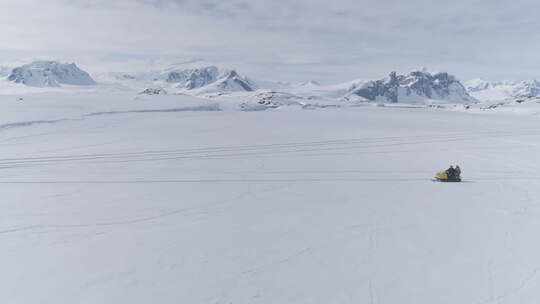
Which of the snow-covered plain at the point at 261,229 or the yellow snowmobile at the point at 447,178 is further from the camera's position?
the yellow snowmobile at the point at 447,178

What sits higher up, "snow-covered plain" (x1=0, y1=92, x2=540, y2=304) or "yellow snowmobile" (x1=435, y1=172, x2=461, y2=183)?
"yellow snowmobile" (x1=435, y1=172, x2=461, y2=183)

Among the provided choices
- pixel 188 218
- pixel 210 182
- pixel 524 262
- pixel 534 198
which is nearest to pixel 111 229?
pixel 188 218

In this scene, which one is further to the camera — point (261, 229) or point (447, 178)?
point (447, 178)

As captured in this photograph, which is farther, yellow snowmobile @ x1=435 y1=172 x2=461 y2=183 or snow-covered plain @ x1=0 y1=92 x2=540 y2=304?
yellow snowmobile @ x1=435 y1=172 x2=461 y2=183

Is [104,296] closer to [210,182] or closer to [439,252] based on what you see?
[439,252]

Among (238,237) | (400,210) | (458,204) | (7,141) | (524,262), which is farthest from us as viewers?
(7,141)

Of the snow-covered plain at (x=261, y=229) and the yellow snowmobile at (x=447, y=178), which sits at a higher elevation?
the yellow snowmobile at (x=447, y=178)

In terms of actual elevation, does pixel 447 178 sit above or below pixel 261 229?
above

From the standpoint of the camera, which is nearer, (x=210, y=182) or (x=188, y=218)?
(x=188, y=218)
